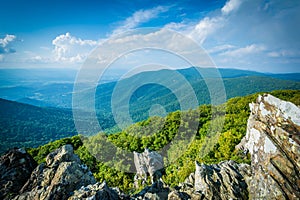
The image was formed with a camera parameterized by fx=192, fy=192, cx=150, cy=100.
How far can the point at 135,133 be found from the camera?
29109 millimetres

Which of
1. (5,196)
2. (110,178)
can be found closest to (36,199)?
(5,196)

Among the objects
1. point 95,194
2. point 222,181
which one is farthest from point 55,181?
point 222,181

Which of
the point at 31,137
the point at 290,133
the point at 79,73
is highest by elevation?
the point at 79,73

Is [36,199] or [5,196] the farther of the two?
[5,196]

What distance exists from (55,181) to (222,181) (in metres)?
9.53

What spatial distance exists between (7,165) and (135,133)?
18154 mm

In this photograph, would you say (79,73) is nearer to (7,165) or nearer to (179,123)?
(7,165)

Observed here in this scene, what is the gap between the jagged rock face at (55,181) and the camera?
10.3 m

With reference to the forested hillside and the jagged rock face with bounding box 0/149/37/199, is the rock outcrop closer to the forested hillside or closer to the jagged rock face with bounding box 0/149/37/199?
the jagged rock face with bounding box 0/149/37/199

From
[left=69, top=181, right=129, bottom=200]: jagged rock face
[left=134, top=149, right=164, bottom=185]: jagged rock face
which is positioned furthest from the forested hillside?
[left=69, top=181, right=129, bottom=200]: jagged rock face

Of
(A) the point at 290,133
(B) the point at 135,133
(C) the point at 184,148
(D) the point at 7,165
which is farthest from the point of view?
(B) the point at 135,133

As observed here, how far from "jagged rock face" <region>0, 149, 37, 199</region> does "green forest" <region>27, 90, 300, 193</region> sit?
9530 millimetres

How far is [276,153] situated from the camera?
8.80 metres

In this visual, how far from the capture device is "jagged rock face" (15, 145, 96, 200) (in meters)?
10.3
